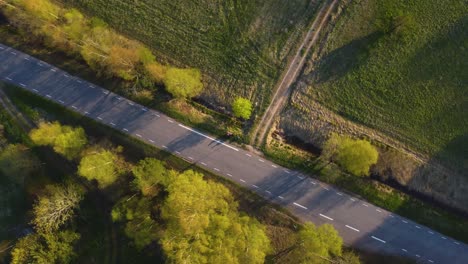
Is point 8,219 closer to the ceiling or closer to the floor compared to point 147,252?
closer to the floor

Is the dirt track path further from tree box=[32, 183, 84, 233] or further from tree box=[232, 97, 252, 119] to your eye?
tree box=[32, 183, 84, 233]

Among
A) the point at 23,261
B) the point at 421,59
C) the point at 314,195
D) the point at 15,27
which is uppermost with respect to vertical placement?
the point at 421,59

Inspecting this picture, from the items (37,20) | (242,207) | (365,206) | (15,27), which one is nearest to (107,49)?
(37,20)

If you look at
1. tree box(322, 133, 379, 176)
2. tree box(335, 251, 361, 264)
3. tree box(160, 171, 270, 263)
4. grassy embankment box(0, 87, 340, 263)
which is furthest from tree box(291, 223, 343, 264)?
tree box(322, 133, 379, 176)

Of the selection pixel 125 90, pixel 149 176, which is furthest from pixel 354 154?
pixel 125 90

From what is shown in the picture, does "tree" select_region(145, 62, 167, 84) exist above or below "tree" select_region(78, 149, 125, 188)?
above

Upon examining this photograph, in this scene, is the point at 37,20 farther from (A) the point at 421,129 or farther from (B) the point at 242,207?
(A) the point at 421,129
